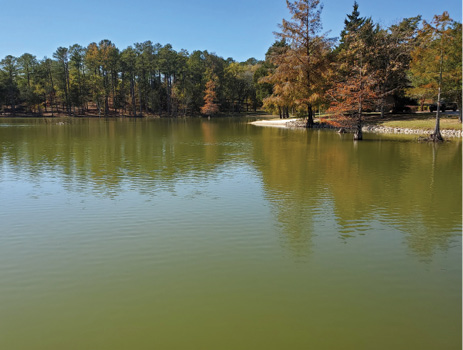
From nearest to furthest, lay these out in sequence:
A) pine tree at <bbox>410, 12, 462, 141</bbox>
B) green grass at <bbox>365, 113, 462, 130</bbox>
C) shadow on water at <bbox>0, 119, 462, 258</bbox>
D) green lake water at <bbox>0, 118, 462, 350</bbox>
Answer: green lake water at <bbox>0, 118, 462, 350</bbox> → shadow on water at <bbox>0, 119, 462, 258</bbox> → pine tree at <bbox>410, 12, 462, 141</bbox> → green grass at <bbox>365, 113, 462, 130</bbox>

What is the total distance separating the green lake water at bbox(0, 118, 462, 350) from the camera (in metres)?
4.62

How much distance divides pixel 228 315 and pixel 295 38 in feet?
130

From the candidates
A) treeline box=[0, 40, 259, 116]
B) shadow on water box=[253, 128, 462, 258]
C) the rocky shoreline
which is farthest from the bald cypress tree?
treeline box=[0, 40, 259, 116]

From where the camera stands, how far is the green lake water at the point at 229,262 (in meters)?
4.62

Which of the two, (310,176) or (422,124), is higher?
(422,124)

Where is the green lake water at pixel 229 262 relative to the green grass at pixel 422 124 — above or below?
below

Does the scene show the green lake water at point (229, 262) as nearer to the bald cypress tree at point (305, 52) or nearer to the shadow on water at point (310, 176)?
the shadow on water at point (310, 176)

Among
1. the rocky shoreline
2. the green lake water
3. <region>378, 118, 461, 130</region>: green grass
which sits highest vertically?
<region>378, 118, 461, 130</region>: green grass

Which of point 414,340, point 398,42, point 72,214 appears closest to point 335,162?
point 72,214

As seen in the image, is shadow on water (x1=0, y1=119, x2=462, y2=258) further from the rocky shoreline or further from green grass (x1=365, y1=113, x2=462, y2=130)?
green grass (x1=365, y1=113, x2=462, y2=130)

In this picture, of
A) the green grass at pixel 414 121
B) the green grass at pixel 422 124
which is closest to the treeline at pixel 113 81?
the green grass at pixel 414 121

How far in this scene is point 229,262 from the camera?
21.7ft

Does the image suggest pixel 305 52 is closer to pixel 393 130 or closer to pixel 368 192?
pixel 393 130

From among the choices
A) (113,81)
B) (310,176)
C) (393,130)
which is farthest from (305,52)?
(113,81)
